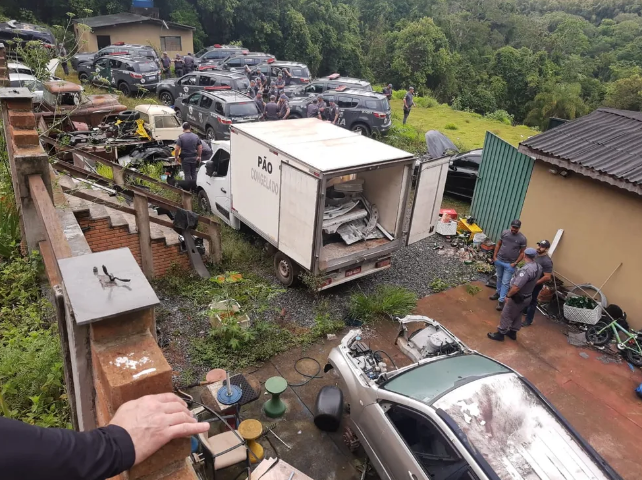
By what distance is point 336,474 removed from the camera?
5078 millimetres

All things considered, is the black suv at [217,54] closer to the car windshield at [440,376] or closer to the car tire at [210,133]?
the car tire at [210,133]

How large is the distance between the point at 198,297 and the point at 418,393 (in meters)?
4.41

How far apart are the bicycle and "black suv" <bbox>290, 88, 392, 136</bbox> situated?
10827 millimetres

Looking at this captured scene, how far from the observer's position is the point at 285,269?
8359 mm

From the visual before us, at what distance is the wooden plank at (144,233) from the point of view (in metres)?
7.39

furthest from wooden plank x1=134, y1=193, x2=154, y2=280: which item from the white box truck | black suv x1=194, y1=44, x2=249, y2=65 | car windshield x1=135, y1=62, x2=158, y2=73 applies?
black suv x1=194, y1=44, x2=249, y2=65

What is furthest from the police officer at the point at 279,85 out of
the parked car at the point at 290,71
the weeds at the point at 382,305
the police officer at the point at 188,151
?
the weeds at the point at 382,305

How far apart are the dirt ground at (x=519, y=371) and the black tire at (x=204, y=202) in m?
4.89

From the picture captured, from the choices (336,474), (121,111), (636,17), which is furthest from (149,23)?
(636,17)

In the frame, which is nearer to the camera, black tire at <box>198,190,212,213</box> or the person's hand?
the person's hand

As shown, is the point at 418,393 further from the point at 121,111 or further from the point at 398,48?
Answer: the point at 398,48

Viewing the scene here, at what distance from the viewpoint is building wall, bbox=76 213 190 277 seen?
283 inches

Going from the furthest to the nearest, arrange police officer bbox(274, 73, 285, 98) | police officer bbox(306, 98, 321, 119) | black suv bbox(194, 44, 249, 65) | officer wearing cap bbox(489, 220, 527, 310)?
black suv bbox(194, 44, 249, 65), police officer bbox(274, 73, 285, 98), police officer bbox(306, 98, 321, 119), officer wearing cap bbox(489, 220, 527, 310)

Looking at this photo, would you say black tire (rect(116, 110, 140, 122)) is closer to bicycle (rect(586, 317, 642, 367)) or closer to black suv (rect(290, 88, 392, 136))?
black suv (rect(290, 88, 392, 136))
